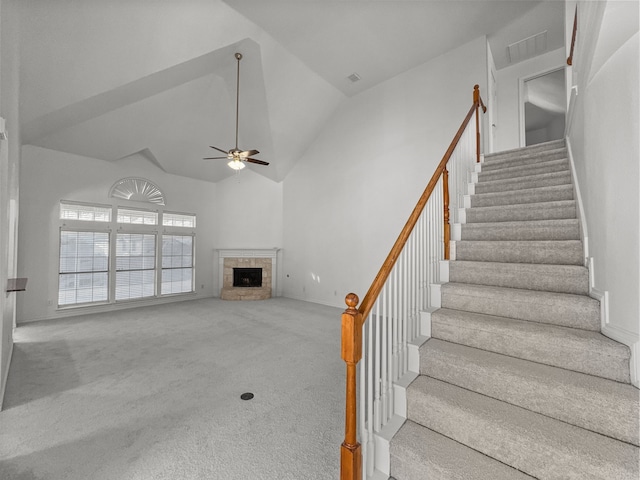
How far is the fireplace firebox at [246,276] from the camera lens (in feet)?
24.9

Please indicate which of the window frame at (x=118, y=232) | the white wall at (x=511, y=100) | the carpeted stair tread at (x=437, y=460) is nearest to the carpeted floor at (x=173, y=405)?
the carpeted stair tread at (x=437, y=460)

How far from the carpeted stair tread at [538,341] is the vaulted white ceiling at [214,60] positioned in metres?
4.36

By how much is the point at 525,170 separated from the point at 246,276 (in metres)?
6.51

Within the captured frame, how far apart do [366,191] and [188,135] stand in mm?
4198

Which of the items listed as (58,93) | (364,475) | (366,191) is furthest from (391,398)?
(58,93)

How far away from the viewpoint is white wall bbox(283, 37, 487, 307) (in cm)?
478

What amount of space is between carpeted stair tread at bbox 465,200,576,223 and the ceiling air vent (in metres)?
3.80

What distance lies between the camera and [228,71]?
5078mm

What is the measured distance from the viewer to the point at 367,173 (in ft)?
18.7

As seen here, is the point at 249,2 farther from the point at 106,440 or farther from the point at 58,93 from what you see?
the point at 106,440

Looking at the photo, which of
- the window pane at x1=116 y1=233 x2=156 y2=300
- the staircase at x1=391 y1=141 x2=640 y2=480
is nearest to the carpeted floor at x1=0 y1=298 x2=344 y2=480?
the staircase at x1=391 y1=141 x2=640 y2=480

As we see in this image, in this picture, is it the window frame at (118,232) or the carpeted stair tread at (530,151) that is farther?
the window frame at (118,232)

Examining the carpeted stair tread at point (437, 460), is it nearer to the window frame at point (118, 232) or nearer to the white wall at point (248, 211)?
the white wall at point (248, 211)

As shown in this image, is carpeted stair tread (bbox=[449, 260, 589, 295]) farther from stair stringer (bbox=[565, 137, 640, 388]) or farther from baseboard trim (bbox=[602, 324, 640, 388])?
baseboard trim (bbox=[602, 324, 640, 388])
